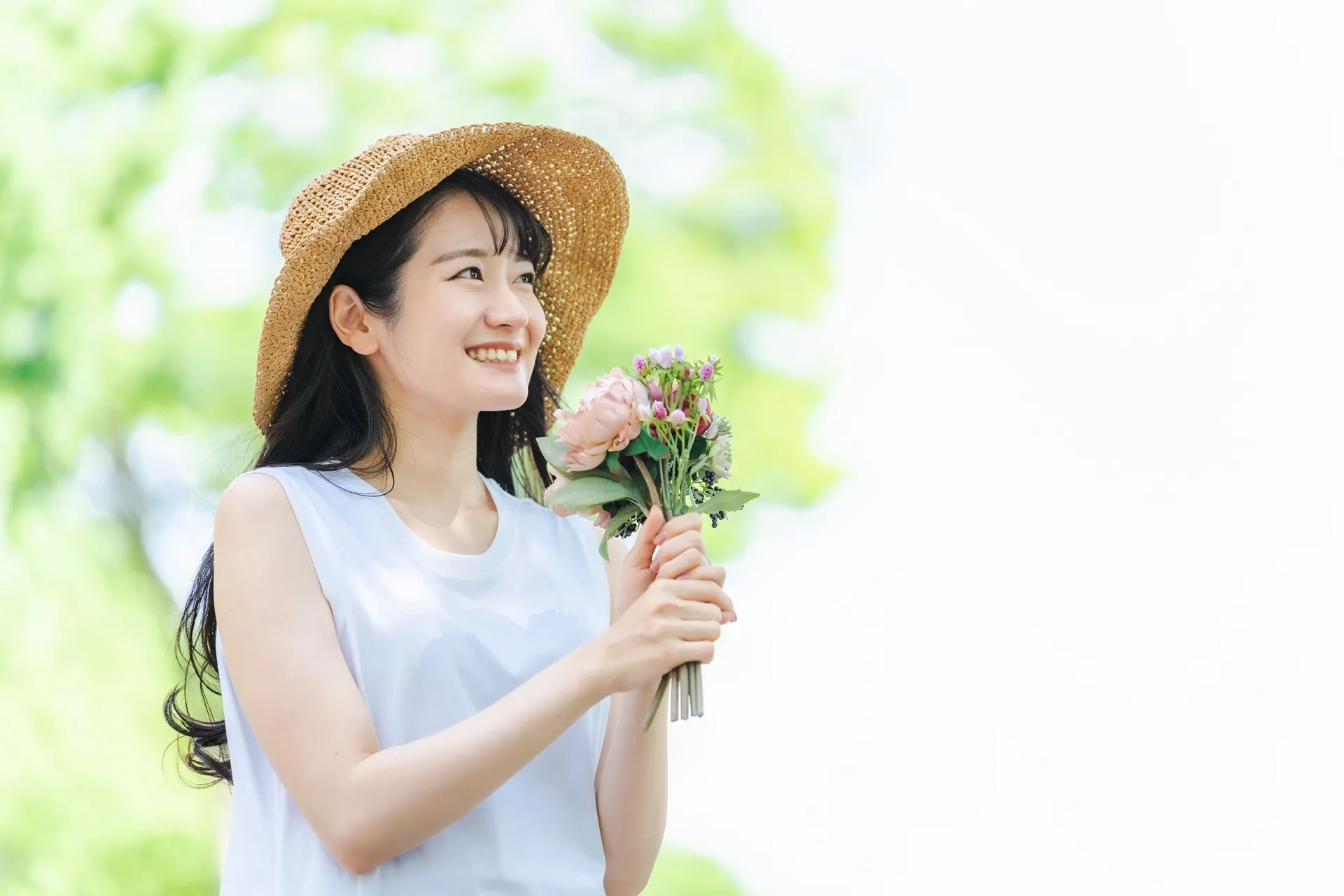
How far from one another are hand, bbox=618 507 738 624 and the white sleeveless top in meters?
0.17

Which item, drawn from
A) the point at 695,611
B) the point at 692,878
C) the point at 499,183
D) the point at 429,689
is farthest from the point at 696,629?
the point at 692,878

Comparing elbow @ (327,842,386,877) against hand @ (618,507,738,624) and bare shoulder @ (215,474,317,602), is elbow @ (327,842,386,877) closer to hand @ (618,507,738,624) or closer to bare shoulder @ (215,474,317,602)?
bare shoulder @ (215,474,317,602)

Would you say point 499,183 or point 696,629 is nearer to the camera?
point 696,629

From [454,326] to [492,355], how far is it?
65mm

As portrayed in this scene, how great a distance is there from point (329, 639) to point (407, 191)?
0.58 metres

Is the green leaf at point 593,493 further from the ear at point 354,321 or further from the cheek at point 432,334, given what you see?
the ear at point 354,321

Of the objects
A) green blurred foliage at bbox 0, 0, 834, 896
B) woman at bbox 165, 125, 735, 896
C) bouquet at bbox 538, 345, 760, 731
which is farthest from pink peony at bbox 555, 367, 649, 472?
green blurred foliage at bbox 0, 0, 834, 896

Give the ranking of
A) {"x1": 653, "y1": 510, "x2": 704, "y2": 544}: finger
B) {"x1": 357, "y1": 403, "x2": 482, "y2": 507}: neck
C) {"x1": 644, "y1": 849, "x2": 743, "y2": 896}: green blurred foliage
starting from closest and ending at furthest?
{"x1": 653, "y1": 510, "x2": 704, "y2": 544}: finger < {"x1": 357, "y1": 403, "x2": 482, "y2": 507}: neck < {"x1": 644, "y1": 849, "x2": 743, "y2": 896}: green blurred foliage

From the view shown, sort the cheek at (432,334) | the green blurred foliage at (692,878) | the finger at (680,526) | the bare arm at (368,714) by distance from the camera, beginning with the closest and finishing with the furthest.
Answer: the bare arm at (368,714)
the finger at (680,526)
the cheek at (432,334)
the green blurred foliage at (692,878)

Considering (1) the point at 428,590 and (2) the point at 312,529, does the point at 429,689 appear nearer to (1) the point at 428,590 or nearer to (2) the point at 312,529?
(1) the point at 428,590

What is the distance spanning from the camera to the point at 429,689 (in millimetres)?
1734

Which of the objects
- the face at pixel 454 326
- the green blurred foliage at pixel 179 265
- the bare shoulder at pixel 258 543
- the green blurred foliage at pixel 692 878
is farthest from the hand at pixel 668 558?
the green blurred foliage at pixel 692 878

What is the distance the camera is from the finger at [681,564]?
163 cm

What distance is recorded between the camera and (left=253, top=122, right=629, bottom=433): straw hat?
1.84 meters
